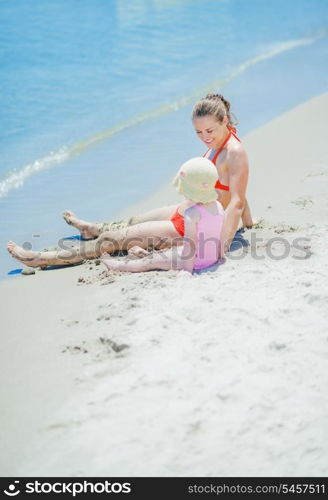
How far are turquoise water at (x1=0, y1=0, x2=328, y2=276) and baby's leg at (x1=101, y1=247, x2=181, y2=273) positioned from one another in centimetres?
105

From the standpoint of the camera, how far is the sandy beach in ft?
8.23

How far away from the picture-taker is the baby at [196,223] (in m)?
3.85

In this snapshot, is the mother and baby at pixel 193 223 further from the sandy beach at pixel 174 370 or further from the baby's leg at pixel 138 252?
the sandy beach at pixel 174 370

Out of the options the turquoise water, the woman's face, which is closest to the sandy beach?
the woman's face

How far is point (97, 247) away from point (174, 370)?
1975mm

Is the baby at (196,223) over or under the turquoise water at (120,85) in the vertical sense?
under

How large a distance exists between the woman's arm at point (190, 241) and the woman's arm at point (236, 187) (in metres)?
0.45

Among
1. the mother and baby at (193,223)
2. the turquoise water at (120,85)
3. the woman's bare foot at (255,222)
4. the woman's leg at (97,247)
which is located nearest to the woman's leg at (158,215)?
the mother and baby at (193,223)

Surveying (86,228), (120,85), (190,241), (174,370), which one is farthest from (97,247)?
(120,85)

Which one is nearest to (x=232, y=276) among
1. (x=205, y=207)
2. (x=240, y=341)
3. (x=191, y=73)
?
(x=205, y=207)

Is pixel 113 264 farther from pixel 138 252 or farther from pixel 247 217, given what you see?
pixel 247 217

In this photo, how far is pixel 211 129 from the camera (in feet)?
14.5

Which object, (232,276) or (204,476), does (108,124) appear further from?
(204,476)

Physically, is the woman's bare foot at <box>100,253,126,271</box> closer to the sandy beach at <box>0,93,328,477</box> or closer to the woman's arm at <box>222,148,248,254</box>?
the sandy beach at <box>0,93,328,477</box>
